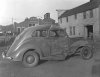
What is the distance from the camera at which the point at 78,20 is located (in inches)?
1305

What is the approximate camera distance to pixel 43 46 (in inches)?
324

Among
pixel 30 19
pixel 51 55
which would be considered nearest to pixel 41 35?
pixel 51 55

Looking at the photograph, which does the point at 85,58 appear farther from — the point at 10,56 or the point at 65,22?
the point at 65,22

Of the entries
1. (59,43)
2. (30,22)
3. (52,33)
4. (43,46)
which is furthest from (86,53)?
(30,22)

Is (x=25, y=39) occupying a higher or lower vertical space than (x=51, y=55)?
higher

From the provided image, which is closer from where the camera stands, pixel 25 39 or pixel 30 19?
pixel 25 39

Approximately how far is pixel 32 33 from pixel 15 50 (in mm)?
1210

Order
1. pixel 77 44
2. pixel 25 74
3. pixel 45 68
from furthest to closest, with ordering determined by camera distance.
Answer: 1. pixel 77 44
2. pixel 45 68
3. pixel 25 74

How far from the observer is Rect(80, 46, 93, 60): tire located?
877cm

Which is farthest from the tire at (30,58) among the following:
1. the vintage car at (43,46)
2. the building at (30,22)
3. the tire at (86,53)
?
the building at (30,22)

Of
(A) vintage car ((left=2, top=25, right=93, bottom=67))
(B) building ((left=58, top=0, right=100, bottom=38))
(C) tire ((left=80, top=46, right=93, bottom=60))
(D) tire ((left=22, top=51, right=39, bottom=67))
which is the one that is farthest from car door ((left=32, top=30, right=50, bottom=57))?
(B) building ((left=58, top=0, right=100, bottom=38))

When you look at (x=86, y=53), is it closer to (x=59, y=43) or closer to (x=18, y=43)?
(x=59, y=43)

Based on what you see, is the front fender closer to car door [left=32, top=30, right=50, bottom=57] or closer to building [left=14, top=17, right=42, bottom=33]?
car door [left=32, top=30, right=50, bottom=57]

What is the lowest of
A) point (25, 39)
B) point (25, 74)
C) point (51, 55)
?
point (25, 74)
